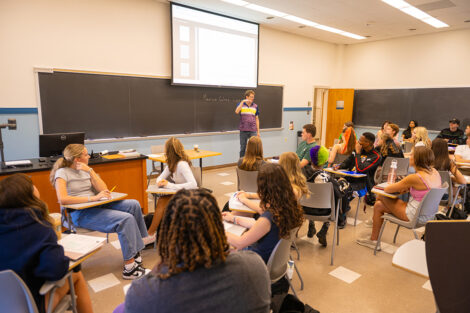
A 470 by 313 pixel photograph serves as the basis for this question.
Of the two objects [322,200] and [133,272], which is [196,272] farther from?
[322,200]

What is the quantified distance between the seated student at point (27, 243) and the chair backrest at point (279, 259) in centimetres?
111

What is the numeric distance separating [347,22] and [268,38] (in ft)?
6.14

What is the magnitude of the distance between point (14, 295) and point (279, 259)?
1359 millimetres

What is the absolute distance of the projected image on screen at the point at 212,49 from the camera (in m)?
5.93

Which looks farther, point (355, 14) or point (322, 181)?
point (355, 14)

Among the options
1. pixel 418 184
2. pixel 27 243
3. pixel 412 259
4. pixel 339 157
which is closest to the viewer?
pixel 27 243

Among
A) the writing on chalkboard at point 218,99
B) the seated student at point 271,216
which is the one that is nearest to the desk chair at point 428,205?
the seated student at point 271,216

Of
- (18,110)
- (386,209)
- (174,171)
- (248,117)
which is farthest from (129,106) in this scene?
(386,209)

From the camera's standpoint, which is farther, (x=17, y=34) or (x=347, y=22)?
(x=347, y=22)

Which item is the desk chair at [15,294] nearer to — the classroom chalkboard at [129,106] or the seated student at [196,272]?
the seated student at [196,272]

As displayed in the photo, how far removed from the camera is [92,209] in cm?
279

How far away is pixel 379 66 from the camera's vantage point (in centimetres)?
900

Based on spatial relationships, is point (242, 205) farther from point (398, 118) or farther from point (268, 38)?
point (398, 118)

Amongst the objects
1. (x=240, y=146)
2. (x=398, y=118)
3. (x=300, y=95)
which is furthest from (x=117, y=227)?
(x=398, y=118)
